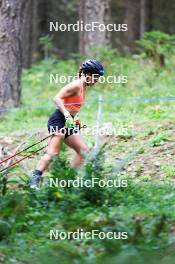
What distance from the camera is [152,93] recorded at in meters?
13.9

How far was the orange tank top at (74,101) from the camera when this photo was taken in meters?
8.37

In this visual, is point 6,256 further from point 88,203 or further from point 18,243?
point 88,203

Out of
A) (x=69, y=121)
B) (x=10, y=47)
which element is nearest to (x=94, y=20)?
(x=10, y=47)

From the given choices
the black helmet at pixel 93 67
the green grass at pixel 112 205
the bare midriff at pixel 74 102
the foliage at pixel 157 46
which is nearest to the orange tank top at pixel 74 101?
the bare midriff at pixel 74 102

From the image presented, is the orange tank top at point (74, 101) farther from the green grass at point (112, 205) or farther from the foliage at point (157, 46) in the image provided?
the foliage at point (157, 46)

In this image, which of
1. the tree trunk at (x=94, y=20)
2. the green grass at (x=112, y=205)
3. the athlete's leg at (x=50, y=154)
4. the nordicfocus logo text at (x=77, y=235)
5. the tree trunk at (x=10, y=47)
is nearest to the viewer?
the green grass at (x=112, y=205)

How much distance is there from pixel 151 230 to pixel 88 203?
4.32ft

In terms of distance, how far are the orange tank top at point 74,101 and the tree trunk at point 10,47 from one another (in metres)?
5.64

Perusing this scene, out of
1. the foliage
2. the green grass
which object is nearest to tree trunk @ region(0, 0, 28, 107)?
the green grass

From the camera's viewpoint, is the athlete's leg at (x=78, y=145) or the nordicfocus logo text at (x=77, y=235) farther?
the athlete's leg at (x=78, y=145)

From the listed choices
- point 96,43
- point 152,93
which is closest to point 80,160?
point 152,93

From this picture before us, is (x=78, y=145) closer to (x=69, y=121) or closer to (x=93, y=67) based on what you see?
(x=69, y=121)

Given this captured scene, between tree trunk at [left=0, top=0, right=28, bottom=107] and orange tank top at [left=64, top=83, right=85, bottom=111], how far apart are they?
18.5 feet

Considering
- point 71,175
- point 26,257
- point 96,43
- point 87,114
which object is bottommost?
point 26,257
